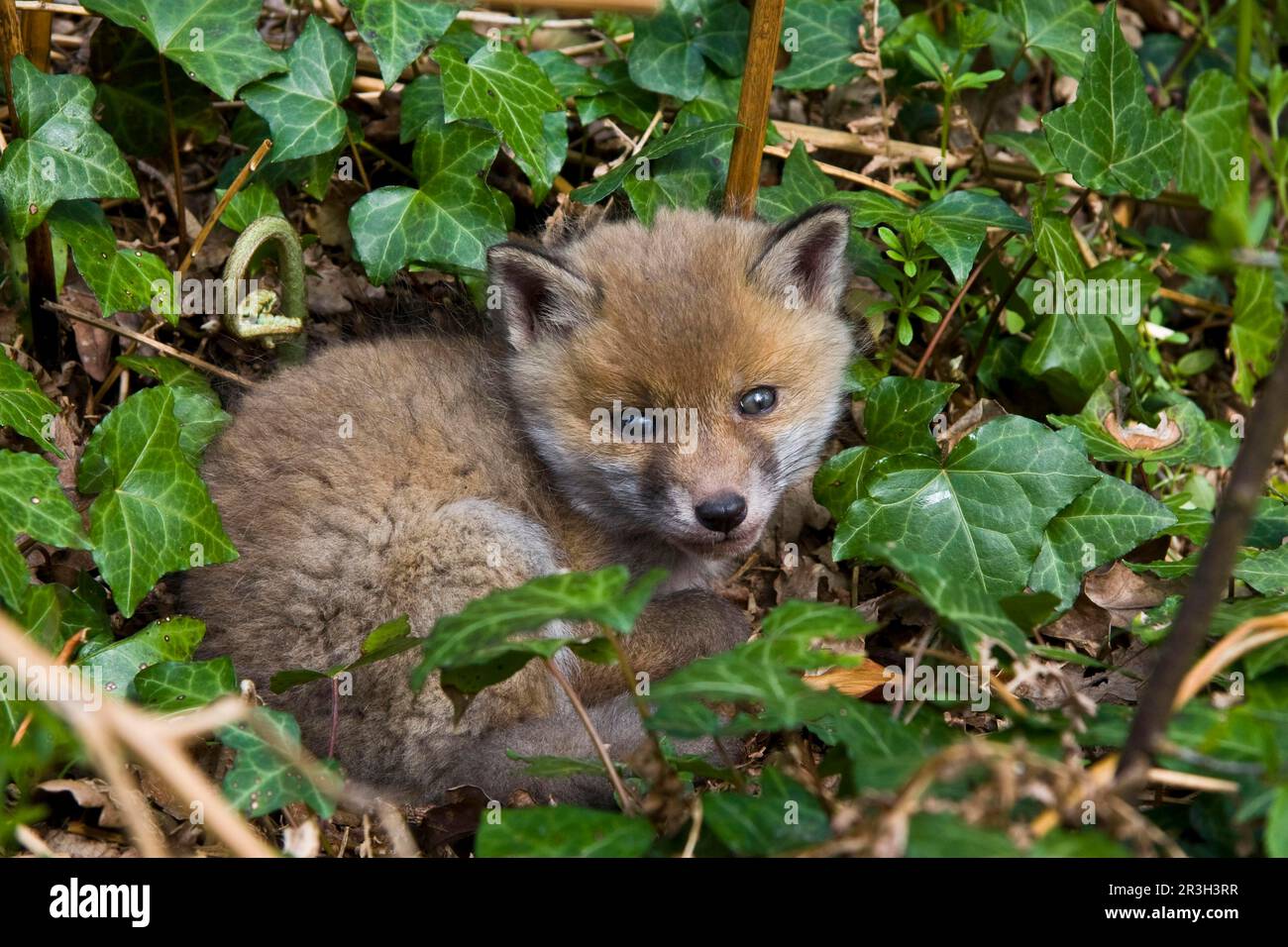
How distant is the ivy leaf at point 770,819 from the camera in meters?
2.21

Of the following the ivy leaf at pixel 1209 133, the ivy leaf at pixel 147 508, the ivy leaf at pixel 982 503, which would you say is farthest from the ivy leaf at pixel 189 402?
the ivy leaf at pixel 1209 133

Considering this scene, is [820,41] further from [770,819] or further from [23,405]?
[770,819]

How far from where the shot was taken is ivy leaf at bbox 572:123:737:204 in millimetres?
4223

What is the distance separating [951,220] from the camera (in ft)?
14.0

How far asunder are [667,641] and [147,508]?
1.65 m

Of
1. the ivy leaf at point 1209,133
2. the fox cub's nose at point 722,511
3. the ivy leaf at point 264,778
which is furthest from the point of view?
the ivy leaf at point 1209,133

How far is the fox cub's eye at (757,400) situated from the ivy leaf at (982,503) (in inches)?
17.1

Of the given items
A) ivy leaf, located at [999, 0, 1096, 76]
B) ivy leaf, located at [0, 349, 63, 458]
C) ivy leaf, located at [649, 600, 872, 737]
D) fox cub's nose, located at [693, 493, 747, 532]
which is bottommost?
ivy leaf, located at [649, 600, 872, 737]

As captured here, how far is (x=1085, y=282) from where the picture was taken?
15.2 feet

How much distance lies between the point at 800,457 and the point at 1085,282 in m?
1.44

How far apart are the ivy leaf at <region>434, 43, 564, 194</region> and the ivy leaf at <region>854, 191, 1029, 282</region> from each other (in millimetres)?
1205

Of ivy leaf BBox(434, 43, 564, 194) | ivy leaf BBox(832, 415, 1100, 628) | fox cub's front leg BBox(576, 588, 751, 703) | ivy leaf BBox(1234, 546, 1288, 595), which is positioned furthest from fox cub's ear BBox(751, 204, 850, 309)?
ivy leaf BBox(1234, 546, 1288, 595)

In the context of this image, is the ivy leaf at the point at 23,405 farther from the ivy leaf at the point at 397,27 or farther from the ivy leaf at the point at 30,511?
the ivy leaf at the point at 397,27

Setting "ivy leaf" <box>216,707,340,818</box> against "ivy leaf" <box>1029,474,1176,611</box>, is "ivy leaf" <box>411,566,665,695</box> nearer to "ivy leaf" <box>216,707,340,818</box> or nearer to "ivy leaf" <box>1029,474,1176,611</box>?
"ivy leaf" <box>216,707,340,818</box>
